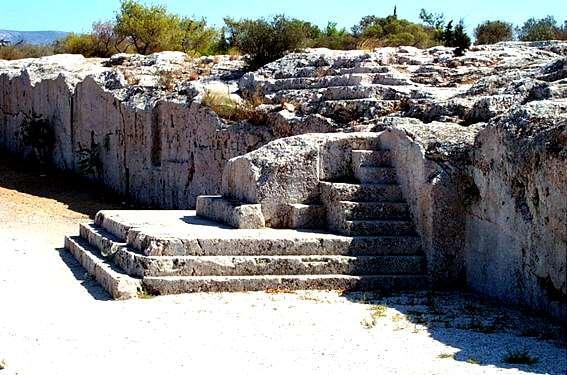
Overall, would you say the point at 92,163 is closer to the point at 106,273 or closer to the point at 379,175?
the point at 379,175

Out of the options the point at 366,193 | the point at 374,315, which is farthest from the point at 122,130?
the point at 374,315

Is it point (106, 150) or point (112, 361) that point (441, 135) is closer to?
point (112, 361)

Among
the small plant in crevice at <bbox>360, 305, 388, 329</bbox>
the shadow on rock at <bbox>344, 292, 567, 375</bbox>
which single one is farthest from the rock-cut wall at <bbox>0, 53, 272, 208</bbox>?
the small plant in crevice at <bbox>360, 305, 388, 329</bbox>

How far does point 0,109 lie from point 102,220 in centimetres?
1435

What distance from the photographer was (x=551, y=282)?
24.8 feet

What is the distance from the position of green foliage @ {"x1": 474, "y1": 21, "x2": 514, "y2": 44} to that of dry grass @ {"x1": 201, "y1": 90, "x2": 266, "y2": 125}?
13445mm

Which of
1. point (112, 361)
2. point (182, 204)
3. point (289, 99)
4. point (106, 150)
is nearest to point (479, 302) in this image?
point (112, 361)

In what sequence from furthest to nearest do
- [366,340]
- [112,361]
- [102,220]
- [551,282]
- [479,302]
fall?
1. [102,220]
2. [479,302]
3. [551,282]
4. [366,340]
5. [112,361]

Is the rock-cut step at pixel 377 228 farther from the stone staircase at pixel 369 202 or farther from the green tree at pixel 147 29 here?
the green tree at pixel 147 29

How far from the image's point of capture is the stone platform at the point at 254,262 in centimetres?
879

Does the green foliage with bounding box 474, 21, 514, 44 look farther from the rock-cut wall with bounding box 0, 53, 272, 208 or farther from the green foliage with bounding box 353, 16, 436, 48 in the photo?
the rock-cut wall with bounding box 0, 53, 272, 208

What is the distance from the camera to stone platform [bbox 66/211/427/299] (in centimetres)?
879

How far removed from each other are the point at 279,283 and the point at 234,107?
6.84 meters

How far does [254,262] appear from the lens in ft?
29.5
